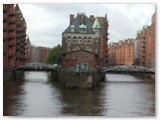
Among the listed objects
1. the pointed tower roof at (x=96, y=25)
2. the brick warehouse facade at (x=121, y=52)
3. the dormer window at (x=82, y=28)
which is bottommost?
the brick warehouse facade at (x=121, y=52)

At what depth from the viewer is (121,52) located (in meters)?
62.2

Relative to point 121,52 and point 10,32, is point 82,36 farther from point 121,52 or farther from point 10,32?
point 121,52

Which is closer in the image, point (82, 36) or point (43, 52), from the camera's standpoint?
point (82, 36)

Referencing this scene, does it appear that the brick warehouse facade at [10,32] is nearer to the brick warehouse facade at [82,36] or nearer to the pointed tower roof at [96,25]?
the brick warehouse facade at [82,36]

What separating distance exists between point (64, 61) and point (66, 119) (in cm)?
1609

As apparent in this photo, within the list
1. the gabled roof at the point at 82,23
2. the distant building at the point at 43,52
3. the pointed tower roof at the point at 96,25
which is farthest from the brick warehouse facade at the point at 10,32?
the distant building at the point at 43,52

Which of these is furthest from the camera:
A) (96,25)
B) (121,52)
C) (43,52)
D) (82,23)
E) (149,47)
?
(43,52)

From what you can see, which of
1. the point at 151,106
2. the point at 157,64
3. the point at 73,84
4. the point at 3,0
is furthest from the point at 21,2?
the point at 73,84

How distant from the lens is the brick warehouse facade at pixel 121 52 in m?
51.3

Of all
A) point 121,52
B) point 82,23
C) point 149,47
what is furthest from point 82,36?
point 121,52

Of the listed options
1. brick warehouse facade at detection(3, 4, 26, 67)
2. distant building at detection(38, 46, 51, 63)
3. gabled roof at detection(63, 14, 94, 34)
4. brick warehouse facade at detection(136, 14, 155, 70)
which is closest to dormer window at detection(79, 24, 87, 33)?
gabled roof at detection(63, 14, 94, 34)

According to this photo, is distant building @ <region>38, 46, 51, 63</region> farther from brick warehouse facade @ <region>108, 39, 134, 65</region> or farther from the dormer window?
the dormer window

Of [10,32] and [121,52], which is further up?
[10,32]

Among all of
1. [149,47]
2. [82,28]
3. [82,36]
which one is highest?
[82,28]
